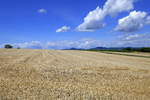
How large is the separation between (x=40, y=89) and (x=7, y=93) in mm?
1286

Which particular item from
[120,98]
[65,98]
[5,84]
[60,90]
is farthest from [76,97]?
[5,84]

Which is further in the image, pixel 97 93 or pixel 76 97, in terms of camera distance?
pixel 97 93

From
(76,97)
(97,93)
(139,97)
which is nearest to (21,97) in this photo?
(76,97)

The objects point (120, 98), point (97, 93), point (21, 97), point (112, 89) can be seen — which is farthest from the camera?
point (112, 89)

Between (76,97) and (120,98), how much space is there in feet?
5.43

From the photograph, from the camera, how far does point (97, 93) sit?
22.5 feet

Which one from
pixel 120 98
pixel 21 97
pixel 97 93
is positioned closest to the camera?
pixel 21 97

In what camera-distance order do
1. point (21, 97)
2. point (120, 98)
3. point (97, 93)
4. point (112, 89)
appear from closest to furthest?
point (21, 97) < point (120, 98) < point (97, 93) < point (112, 89)

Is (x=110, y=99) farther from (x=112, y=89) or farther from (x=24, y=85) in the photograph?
(x=24, y=85)

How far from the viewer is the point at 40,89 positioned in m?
7.04

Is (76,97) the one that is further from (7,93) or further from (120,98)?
(7,93)

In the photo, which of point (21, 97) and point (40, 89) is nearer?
point (21, 97)

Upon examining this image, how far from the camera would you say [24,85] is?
7.55 metres

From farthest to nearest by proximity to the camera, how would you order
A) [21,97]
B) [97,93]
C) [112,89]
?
[112,89] < [97,93] < [21,97]
